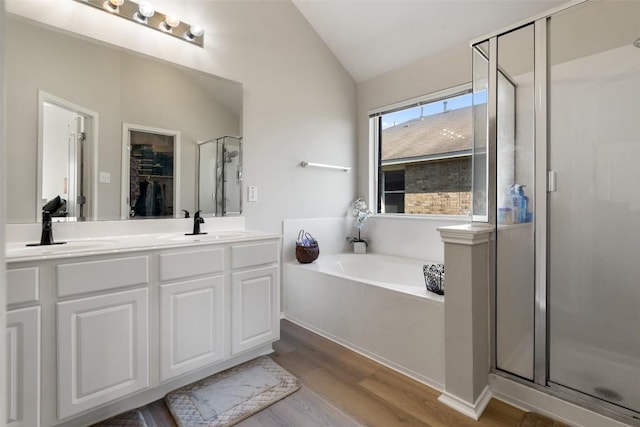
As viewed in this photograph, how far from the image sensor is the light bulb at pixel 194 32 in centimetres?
210

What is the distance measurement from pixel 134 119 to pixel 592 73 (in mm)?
2853

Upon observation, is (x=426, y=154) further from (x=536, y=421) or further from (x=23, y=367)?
(x=23, y=367)

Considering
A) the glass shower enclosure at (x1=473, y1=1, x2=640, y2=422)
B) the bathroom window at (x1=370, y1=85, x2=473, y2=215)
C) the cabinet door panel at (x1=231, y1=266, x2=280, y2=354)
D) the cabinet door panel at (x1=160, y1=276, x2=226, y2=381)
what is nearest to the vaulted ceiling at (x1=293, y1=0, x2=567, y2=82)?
the bathroom window at (x1=370, y1=85, x2=473, y2=215)

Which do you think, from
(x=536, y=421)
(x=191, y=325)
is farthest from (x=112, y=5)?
(x=536, y=421)

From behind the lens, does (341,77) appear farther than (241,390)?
Yes

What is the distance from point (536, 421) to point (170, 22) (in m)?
3.14

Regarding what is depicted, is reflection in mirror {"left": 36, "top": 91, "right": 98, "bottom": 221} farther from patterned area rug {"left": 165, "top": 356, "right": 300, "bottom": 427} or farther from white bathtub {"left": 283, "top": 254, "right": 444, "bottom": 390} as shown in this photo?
white bathtub {"left": 283, "top": 254, "right": 444, "bottom": 390}

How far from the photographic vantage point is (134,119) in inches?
75.7

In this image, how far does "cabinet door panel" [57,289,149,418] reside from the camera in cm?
127

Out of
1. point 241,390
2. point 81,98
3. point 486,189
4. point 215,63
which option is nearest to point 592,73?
point 486,189

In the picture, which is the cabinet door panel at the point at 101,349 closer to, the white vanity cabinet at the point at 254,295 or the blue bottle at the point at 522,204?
the white vanity cabinet at the point at 254,295

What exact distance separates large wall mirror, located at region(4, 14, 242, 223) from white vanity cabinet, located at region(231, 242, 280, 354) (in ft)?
1.96

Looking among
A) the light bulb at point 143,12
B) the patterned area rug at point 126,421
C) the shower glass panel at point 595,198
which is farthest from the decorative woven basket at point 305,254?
the light bulb at point 143,12

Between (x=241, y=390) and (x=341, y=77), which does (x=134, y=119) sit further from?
(x=341, y=77)
